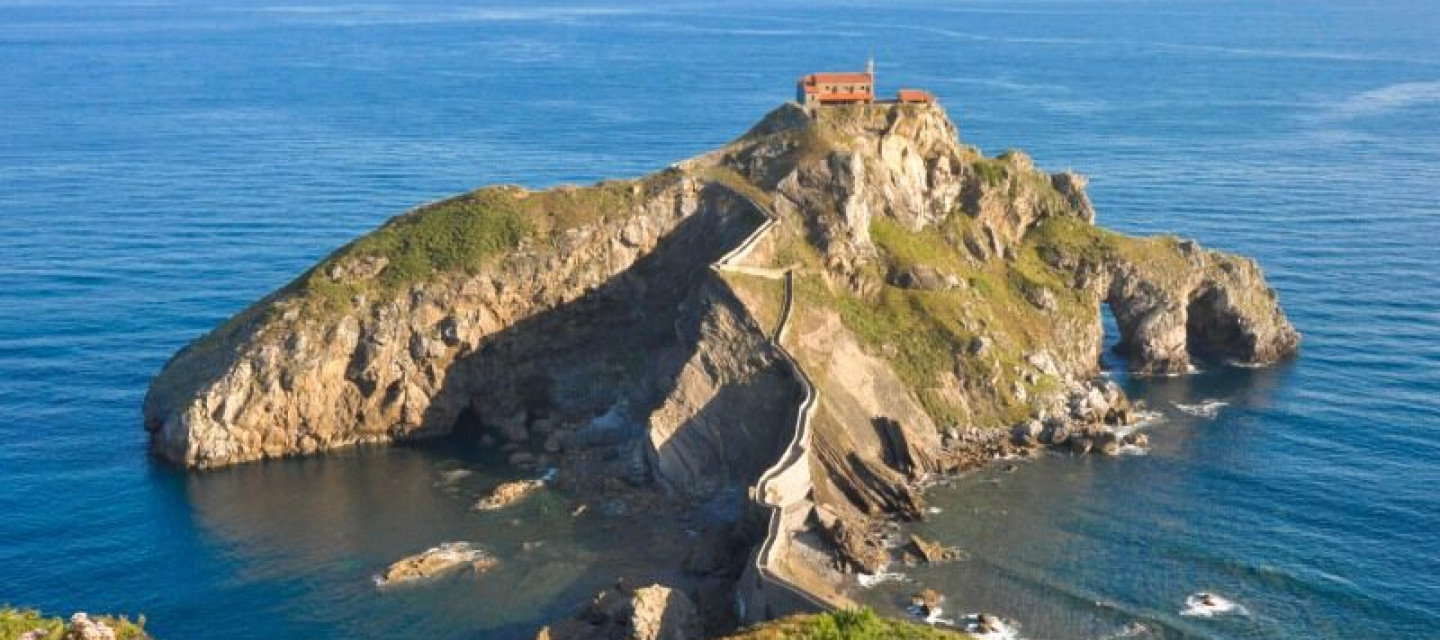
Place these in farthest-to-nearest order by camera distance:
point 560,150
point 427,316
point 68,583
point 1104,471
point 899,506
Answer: point 560,150, point 427,316, point 1104,471, point 899,506, point 68,583

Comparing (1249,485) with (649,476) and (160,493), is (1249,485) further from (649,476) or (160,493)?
(160,493)

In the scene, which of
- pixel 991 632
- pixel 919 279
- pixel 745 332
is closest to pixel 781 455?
pixel 745 332

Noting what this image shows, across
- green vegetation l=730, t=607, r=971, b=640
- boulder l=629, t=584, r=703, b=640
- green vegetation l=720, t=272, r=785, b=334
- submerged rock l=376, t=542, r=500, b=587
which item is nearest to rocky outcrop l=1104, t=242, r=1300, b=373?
green vegetation l=720, t=272, r=785, b=334

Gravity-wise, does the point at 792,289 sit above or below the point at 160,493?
above

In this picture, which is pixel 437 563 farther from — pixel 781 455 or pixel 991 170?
pixel 991 170

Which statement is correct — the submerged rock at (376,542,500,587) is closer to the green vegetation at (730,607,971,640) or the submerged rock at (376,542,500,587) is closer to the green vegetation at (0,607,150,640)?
the green vegetation at (730,607,971,640)

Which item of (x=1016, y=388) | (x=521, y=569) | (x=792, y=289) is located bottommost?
(x=521, y=569)

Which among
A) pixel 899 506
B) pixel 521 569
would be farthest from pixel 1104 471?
pixel 521 569
